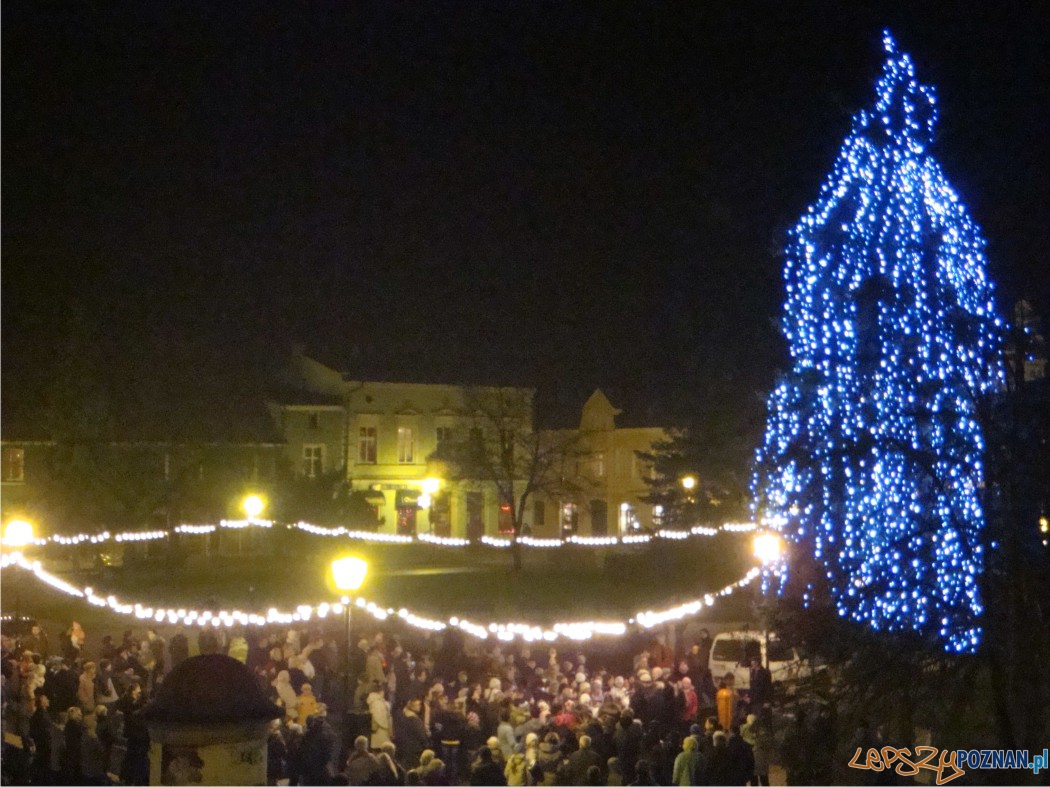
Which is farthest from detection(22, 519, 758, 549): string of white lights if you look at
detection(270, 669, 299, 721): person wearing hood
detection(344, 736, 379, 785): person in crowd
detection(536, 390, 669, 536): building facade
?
detection(344, 736, 379, 785): person in crowd

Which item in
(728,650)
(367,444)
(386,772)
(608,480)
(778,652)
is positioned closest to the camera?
(386,772)

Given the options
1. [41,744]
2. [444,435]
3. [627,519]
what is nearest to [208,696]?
[41,744]

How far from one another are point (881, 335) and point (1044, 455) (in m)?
1.87

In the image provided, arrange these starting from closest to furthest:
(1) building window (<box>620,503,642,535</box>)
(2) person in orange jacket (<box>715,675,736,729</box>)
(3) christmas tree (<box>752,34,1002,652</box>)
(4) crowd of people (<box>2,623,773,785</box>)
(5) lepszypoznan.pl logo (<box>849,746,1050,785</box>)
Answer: (5) lepszypoznan.pl logo (<box>849,746,1050,785</box>)
(3) christmas tree (<box>752,34,1002,652</box>)
(4) crowd of people (<box>2,623,773,785</box>)
(2) person in orange jacket (<box>715,675,736,729</box>)
(1) building window (<box>620,503,642,535</box>)

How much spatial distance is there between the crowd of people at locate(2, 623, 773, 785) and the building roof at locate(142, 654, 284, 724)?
277 cm

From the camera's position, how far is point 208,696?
7.13m

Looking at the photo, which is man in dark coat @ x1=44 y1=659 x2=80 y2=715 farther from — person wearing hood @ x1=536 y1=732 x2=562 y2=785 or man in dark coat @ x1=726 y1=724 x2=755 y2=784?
man in dark coat @ x1=726 y1=724 x2=755 y2=784

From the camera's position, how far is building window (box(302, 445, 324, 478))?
5034 centimetres

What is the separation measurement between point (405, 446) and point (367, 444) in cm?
191

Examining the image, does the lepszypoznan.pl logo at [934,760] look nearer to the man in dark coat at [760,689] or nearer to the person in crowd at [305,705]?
the man in dark coat at [760,689]

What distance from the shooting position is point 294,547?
38.9m

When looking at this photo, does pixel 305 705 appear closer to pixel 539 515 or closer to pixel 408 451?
pixel 408 451

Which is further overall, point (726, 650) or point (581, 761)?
point (726, 650)

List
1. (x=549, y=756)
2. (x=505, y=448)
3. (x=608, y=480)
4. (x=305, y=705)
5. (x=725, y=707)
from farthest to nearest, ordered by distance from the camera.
→ (x=608, y=480), (x=505, y=448), (x=725, y=707), (x=305, y=705), (x=549, y=756)
